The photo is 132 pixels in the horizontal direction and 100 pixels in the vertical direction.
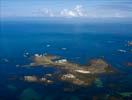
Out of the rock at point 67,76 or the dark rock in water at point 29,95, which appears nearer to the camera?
the dark rock in water at point 29,95

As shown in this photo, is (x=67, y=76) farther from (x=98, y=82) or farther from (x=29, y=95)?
(x=29, y=95)

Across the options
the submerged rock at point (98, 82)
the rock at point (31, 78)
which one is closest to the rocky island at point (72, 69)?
the rock at point (31, 78)

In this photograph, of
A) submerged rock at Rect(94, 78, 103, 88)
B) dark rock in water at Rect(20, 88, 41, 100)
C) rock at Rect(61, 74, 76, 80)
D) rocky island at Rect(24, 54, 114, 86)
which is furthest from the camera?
rock at Rect(61, 74, 76, 80)

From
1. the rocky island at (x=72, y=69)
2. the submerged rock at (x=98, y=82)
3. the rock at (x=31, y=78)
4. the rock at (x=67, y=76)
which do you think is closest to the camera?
the submerged rock at (x=98, y=82)

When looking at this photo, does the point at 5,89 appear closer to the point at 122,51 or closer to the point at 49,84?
the point at 49,84

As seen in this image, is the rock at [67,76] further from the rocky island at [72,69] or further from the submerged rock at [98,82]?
the submerged rock at [98,82]

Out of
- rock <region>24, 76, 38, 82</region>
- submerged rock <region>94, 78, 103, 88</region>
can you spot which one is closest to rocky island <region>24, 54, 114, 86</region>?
rock <region>24, 76, 38, 82</region>

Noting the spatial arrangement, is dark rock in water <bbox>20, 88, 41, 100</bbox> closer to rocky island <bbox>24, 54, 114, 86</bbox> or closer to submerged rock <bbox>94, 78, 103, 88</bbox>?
rocky island <bbox>24, 54, 114, 86</bbox>

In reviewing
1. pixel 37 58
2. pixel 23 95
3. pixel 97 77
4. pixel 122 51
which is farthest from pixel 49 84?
pixel 122 51

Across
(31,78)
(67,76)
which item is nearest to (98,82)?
(67,76)

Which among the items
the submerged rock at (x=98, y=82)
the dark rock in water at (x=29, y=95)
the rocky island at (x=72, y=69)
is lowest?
the dark rock in water at (x=29, y=95)
